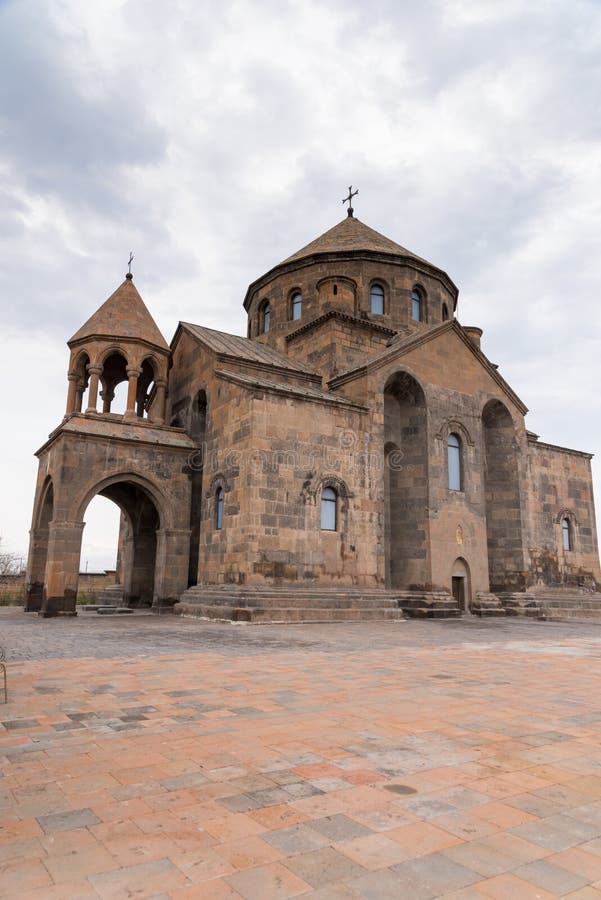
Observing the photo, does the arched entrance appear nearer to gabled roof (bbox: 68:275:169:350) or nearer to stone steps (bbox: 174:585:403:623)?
stone steps (bbox: 174:585:403:623)

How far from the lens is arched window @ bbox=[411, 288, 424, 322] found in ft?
80.2

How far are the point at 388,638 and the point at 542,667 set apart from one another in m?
3.67

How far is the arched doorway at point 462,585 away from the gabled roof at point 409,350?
6.47m

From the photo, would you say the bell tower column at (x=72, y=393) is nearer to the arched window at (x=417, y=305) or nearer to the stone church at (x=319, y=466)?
the stone church at (x=319, y=466)

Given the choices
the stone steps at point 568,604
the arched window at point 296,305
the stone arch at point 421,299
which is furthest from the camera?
the stone arch at point 421,299

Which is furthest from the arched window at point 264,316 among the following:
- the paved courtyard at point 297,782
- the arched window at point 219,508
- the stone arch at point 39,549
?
the paved courtyard at point 297,782

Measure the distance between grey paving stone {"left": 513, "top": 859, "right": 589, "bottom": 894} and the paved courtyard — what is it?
0.01 m

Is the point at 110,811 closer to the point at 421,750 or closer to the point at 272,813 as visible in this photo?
the point at 272,813

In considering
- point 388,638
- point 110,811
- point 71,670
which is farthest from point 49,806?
point 388,638

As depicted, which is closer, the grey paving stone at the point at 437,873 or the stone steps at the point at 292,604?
the grey paving stone at the point at 437,873

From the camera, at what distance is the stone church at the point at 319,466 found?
1580 cm

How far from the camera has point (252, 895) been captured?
Result: 2.35m

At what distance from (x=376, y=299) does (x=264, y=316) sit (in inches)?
191

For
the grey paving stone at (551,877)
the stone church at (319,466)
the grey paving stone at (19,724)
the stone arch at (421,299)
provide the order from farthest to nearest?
the stone arch at (421,299)
the stone church at (319,466)
the grey paving stone at (19,724)
the grey paving stone at (551,877)
